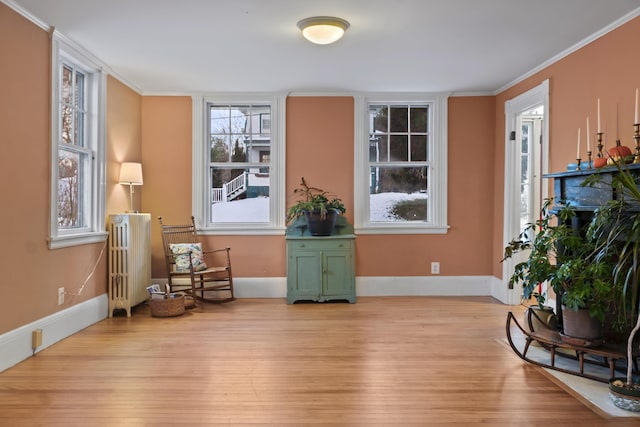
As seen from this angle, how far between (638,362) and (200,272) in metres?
3.91

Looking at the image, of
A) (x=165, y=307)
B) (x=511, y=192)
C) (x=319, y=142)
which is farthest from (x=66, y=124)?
(x=511, y=192)

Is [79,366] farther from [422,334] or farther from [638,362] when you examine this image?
[638,362]

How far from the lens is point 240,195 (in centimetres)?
583

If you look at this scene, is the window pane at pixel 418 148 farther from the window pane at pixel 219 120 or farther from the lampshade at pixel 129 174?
the lampshade at pixel 129 174

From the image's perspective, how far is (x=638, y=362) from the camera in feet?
10.1

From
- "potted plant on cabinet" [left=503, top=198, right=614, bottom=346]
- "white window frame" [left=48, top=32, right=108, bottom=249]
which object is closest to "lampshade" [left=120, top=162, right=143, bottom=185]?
"white window frame" [left=48, top=32, right=108, bottom=249]

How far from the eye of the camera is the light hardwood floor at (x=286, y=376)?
2.50m

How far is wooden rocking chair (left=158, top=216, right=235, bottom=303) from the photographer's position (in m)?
5.20

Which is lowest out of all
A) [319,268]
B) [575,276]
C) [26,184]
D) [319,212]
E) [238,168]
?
[319,268]

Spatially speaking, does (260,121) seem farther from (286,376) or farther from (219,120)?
(286,376)

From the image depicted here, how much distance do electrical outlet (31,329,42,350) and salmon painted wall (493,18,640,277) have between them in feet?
14.2

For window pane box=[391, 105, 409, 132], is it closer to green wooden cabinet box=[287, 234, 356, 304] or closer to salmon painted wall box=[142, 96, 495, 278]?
salmon painted wall box=[142, 96, 495, 278]

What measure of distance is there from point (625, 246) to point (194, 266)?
13.2 ft

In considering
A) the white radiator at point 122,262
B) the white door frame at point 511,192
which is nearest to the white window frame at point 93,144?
the white radiator at point 122,262
